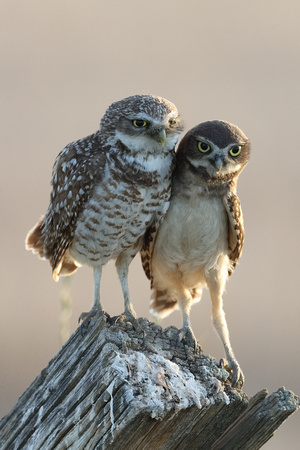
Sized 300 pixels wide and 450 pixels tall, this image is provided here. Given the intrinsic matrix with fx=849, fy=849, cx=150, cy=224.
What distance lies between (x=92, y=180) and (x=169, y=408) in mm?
2162

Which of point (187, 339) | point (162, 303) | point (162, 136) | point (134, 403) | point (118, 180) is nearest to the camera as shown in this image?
point (134, 403)

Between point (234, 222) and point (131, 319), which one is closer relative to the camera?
point (131, 319)

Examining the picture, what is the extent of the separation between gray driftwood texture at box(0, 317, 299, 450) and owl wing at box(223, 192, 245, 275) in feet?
5.73

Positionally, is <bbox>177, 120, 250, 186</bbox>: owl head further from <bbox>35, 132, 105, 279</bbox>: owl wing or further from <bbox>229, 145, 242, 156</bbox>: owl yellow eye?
<bbox>35, 132, 105, 279</bbox>: owl wing

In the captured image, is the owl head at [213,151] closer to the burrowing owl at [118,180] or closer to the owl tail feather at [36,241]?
the burrowing owl at [118,180]

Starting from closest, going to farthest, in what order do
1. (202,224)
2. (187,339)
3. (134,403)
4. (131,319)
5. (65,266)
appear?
1. (134,403)
2. (187,339)
3. (131,319)
4. (202,224)
5. (65,266)

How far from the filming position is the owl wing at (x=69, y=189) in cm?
486

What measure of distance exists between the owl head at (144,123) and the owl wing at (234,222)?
572mm

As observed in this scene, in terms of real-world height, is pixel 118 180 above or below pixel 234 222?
below

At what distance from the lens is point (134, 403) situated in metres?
2.84

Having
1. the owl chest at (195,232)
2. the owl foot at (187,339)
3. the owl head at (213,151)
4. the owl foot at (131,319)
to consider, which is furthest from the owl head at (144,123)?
the owl foot at (187,339)

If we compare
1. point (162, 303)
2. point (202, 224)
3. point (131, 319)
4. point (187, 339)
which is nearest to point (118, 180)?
point (202, 224)

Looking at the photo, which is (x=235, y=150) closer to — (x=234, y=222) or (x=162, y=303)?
(x=234, y=222)

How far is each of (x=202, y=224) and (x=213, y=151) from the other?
1.81ft
